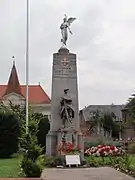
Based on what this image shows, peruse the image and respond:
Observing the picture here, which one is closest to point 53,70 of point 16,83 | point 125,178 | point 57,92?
point 57,92

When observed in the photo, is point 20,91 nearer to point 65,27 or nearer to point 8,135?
point 8,135

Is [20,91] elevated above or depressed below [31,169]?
above

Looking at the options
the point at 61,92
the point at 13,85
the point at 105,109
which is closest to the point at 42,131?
the point at 61,92

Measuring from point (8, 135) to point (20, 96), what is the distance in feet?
175

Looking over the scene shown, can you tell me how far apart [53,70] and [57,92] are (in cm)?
132

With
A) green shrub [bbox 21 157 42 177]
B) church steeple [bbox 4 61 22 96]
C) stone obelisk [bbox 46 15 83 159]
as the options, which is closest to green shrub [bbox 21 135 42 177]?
green shrub [bbox 21 157 42 177]

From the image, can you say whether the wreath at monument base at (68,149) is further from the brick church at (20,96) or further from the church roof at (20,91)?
the church roof at (20,91)

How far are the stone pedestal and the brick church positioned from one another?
177ft

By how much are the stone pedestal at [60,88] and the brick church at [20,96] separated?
53.8 metres

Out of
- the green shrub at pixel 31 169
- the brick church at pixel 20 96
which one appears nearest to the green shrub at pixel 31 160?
the green shrub at pixel 31 169

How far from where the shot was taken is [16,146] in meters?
31.3

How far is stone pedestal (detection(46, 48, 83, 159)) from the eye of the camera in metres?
25.7

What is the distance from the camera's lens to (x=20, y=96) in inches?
3312

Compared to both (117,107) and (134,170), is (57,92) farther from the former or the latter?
(117,107)
